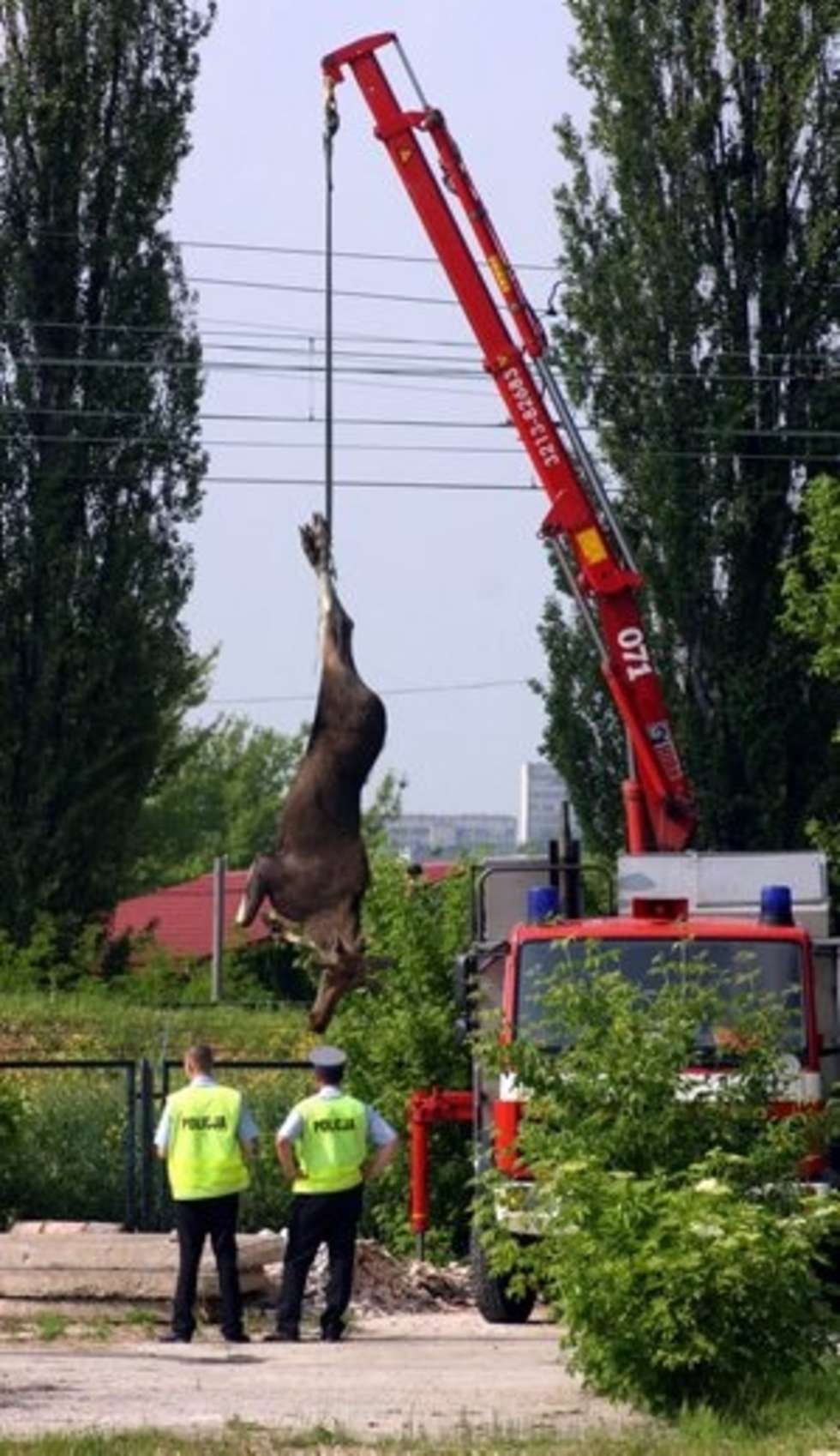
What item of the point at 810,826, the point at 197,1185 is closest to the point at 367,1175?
the point at 197,1185

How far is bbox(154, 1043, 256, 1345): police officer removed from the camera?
18.4 meters

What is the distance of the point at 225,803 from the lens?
85.3 m

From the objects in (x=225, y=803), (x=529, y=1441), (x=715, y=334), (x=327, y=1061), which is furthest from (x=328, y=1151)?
(x=225, y=803)

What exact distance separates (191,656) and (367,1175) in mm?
24032

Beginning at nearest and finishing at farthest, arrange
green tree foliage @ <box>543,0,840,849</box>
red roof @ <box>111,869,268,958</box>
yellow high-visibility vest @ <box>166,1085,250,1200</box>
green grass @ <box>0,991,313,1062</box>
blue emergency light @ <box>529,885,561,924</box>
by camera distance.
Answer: yellow high-visibility vest @ <box>166,1085,250,1200</box>, blue emergency light @ <box>529,885,561,924</box>, green grass @ <box>0,991,313,1062</box>, green tree foliage @ <box>543,0,840,849</box>, red roof @ <box>111,869,268,958</box>

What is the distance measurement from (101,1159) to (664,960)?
7200 mm

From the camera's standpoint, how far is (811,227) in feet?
130

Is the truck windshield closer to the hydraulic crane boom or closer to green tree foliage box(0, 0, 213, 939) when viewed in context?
the hydraulic crane boom

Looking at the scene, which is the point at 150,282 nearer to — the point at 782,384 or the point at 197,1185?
the point at 782,384

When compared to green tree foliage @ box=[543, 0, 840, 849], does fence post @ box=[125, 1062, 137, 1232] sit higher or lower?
lower

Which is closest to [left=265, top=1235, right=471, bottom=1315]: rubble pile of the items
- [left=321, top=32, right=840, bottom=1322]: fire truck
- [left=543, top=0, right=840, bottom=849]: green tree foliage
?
[left=321, top=32, right=840, bottom=1322]: fire truck

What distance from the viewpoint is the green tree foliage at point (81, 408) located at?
4138cm

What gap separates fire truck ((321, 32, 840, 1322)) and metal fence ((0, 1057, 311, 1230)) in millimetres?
2421

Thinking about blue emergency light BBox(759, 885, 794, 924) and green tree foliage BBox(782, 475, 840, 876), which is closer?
blue emergency light BBox(759, 885, 794, 924)
